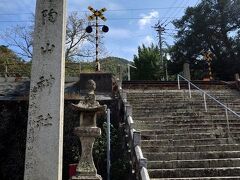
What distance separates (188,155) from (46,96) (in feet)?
17.7

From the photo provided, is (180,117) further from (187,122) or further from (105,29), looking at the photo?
(105,29)

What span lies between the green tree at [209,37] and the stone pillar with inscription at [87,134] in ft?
81.2

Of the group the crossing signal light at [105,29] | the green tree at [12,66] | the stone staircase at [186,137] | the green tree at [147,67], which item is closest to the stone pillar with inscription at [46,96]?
the stone staircase at [186,137]

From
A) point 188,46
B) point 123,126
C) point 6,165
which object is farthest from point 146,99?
point 188,46

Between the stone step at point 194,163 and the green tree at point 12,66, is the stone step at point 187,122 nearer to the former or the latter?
the stone step at point 194,163

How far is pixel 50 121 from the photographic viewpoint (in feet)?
19.1

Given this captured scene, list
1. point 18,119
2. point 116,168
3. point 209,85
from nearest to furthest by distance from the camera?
point 116,168 < point 18,119 < point 209,85

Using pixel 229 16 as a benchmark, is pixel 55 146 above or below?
below

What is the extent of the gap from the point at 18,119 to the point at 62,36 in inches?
360

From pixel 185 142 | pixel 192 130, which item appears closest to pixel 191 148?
pixel 185 142

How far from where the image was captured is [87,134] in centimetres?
902

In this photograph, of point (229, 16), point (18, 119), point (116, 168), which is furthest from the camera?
point (229, 16)

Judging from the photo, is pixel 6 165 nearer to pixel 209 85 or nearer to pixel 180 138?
pixel 180 138

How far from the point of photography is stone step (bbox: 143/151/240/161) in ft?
32.5
